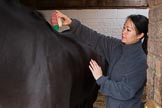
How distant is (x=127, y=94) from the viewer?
2041mm

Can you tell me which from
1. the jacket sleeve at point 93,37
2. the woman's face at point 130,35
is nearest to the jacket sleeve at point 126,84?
the woman's face at point 130,35

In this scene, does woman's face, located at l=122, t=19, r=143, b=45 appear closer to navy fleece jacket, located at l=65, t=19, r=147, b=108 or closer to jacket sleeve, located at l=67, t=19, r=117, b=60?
navy fleece jacket, located at l=65, t=19, r=147, b=108

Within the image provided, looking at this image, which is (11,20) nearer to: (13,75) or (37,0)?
(13,75)

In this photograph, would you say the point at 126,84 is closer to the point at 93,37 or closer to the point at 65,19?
the point at 93,37

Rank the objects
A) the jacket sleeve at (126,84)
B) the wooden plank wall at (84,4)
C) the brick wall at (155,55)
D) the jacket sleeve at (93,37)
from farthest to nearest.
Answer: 1. the wooden plank wall at (84,4)
2. the jacket sleeve at (93,37)
3. the jacket sleeve at (126,84)
4. the brick wall at (155,55)

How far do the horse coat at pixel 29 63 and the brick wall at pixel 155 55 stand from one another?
0.48 metres

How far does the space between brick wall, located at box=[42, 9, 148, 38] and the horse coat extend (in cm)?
390

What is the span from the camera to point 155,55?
1.57 meters

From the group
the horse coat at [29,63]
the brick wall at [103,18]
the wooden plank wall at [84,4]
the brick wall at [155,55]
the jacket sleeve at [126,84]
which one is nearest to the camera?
the brick wall at [155,55]

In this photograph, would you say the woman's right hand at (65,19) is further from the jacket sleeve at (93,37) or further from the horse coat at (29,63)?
the horse coat at (29,63)

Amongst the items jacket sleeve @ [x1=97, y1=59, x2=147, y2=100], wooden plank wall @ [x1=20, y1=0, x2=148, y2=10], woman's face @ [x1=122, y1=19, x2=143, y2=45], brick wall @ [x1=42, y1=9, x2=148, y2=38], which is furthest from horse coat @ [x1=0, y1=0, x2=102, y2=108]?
brick wall @ [x1=42, y1=9, x2=148, y2=38]

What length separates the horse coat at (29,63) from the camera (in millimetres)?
1653

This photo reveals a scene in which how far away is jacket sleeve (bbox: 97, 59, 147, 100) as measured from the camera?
79.8 inches

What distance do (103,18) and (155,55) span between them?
14.4 ft
